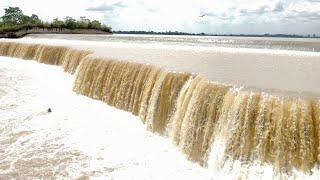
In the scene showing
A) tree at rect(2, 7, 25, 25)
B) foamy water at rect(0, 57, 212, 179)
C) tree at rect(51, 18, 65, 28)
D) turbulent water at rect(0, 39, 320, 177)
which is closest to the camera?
turbulent water at rect(0, 39, 320, 177)

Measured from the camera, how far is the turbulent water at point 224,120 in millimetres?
10711

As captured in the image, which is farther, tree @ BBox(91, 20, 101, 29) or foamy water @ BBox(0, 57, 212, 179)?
tree @ BBox(91, 20, 101, 29)

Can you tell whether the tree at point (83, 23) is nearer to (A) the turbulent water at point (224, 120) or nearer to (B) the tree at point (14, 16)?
(B) the tree at point (14, 16)

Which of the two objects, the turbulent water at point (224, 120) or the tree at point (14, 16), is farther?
the tree at point (14, 16)

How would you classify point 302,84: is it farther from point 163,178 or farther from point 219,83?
point 163,178

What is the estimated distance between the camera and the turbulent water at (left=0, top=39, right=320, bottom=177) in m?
10.7

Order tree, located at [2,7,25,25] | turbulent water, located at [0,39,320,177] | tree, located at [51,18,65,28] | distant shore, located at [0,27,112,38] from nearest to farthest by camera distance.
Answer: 1. turbulent water, located at [0,39,320,177]
2. distant shore, located at [0,27,112,38]
3. tree, located at [51,18,65,28]
4. tree, located at [2,7,25,25]

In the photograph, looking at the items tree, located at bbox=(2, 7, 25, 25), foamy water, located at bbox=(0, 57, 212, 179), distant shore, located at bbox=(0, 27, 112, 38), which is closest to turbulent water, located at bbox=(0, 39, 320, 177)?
foamy water, located at bbox=(0, 57, 212, 179)

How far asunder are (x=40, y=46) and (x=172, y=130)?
80.8ft

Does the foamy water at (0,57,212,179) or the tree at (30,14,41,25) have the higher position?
the tree at (30,14,41,25)

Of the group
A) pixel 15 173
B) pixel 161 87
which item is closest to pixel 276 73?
pixel 161 87

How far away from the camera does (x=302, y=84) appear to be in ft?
48.7

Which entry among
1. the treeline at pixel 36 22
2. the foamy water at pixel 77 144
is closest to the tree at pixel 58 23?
the treeline at pixel 36 22

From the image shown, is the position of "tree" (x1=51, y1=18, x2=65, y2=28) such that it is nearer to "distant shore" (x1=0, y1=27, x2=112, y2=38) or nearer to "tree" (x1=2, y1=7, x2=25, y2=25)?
"distant shore" (x1=0, y1=27, x2=112, y2=38)
